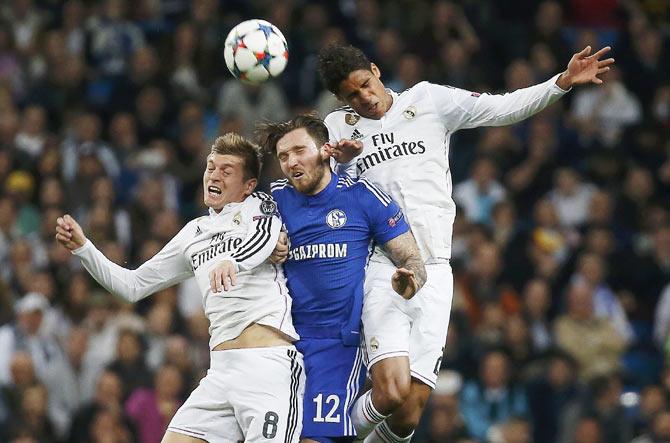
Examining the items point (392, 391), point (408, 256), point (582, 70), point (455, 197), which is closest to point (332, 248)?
point (408, 256)

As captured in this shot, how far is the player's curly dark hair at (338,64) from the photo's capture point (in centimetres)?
833

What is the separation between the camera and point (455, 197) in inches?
597

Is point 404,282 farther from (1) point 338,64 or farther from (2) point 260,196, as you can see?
(1) point 338,64

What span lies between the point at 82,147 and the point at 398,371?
7876mm

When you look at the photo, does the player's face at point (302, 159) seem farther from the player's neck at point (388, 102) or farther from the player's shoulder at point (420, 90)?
the player's shoulder at point (420, 90)

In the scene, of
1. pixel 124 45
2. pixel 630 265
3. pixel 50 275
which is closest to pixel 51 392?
pixel 50 275

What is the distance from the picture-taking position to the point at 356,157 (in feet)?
28.1

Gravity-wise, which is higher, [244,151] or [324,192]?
[244,151]

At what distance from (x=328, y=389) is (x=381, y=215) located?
103 cm

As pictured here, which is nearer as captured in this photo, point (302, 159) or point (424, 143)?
point (302, 159)

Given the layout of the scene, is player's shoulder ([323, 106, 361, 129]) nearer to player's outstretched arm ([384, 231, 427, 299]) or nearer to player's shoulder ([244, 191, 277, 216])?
player's shoulder ([244, 191, 277, 216])

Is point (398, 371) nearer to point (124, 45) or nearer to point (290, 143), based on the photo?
point (290, 143)

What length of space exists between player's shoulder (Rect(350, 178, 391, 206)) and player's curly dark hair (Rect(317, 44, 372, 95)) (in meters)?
0.58

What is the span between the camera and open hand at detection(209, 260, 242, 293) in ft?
24.3
